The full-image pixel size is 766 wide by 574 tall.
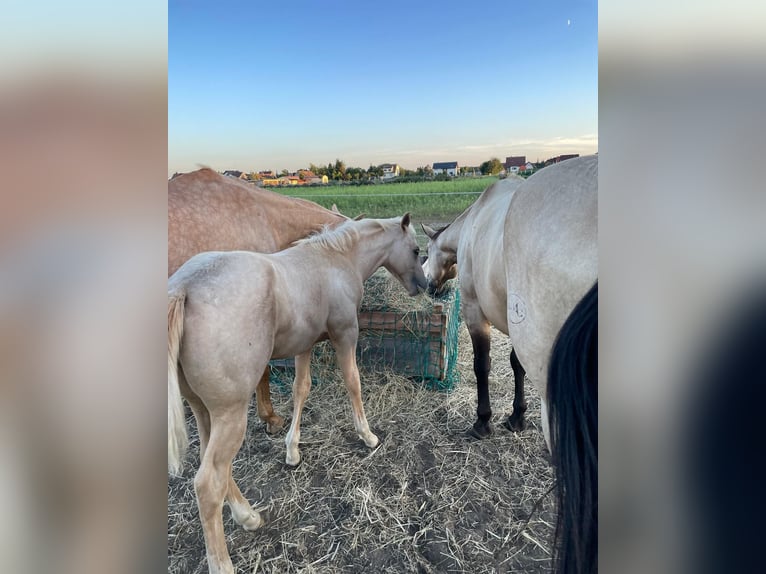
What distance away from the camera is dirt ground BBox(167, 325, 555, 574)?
1791 mm

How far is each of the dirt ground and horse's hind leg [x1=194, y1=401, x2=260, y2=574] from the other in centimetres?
23

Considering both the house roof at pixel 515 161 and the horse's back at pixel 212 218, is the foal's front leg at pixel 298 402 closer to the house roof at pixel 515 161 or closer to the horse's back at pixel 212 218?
the horse's back at pixel 212 218

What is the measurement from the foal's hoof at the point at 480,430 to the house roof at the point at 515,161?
175 cm

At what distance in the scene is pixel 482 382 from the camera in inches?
109

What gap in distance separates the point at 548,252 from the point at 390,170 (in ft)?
6.72

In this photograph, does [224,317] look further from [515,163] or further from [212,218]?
[515,163]

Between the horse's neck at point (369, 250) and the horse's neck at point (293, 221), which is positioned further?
the horse's neck at point (293, 221)

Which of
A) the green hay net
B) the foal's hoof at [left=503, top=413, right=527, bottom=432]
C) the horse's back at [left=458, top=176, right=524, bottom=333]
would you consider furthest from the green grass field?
the foal's hoof at [left=503, top=413, right=527, bottom=432]

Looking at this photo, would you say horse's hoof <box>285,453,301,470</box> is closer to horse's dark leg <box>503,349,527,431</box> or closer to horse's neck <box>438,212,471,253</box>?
horse's dark leg <box>503,349,527,431</box>

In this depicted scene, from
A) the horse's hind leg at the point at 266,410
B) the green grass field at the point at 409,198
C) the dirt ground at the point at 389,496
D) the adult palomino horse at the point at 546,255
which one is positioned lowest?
the dirt ground at the point at 389,496

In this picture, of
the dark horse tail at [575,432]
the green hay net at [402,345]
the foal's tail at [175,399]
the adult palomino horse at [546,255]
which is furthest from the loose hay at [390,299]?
the dark horse tail at [575,432]

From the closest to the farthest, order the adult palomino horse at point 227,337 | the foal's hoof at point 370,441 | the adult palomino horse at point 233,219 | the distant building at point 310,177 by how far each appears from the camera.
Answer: the adult palomino horse at point 227,337, the distant building at point 310,177, the adult palomino horse at point 233,219, the foal's hoof at point 370,441

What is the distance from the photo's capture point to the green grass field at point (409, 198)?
3.70 m
